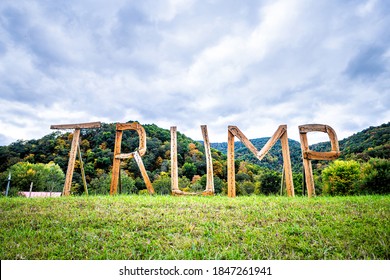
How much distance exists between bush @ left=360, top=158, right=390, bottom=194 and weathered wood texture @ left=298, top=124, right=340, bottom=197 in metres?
6.99

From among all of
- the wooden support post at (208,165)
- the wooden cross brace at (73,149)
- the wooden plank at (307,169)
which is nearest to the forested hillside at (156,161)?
the wooden plank at (307,169)

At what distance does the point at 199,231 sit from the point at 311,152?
685 cm

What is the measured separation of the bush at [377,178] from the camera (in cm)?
1438

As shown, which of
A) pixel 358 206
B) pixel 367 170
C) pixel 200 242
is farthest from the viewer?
pixel 367 170

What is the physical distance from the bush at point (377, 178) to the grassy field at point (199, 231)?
9091 millimetres

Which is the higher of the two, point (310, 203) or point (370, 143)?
point (370, 143)

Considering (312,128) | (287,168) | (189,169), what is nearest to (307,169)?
(287,168)

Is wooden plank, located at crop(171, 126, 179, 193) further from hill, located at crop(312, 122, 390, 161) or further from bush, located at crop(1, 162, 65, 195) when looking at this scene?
bush, located at crop(1, 162, 65, 195)

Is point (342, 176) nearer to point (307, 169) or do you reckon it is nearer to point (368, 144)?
point (307, 169)

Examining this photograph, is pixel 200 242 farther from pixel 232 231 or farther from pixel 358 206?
pixel 358 206

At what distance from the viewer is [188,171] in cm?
2977

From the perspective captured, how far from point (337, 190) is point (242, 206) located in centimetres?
1848

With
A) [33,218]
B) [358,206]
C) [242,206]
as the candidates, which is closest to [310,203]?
[358,206]

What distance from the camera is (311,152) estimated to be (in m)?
9.77
